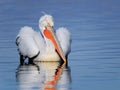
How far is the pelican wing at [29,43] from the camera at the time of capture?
51.4 ft

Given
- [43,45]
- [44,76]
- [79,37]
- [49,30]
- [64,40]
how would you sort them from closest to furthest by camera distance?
1. [44,76]
2. [64,40]
3. [43,45]
4. [49,30]
5. [79,37]

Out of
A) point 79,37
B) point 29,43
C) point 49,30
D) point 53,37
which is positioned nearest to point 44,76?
point 29,43

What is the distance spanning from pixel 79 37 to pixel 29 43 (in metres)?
2.35

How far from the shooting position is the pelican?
51.4 feet

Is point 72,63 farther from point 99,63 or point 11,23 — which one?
point 11,23

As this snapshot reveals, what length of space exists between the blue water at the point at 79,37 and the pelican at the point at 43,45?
8.4 inches

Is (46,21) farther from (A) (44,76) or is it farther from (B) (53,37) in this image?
(A) (44,76)

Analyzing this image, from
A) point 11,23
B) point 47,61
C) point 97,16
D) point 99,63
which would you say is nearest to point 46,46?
point 47,61

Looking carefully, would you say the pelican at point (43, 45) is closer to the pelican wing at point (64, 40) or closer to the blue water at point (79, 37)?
the pelican wing at point (64, 40)

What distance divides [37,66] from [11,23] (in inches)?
221

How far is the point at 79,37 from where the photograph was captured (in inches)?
705

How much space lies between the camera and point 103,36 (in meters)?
18.0

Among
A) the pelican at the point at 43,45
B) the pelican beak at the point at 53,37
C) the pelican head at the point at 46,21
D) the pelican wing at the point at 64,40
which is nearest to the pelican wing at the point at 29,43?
the pelican at the point at 43,45

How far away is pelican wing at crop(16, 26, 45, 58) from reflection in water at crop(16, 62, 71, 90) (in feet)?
0.83
